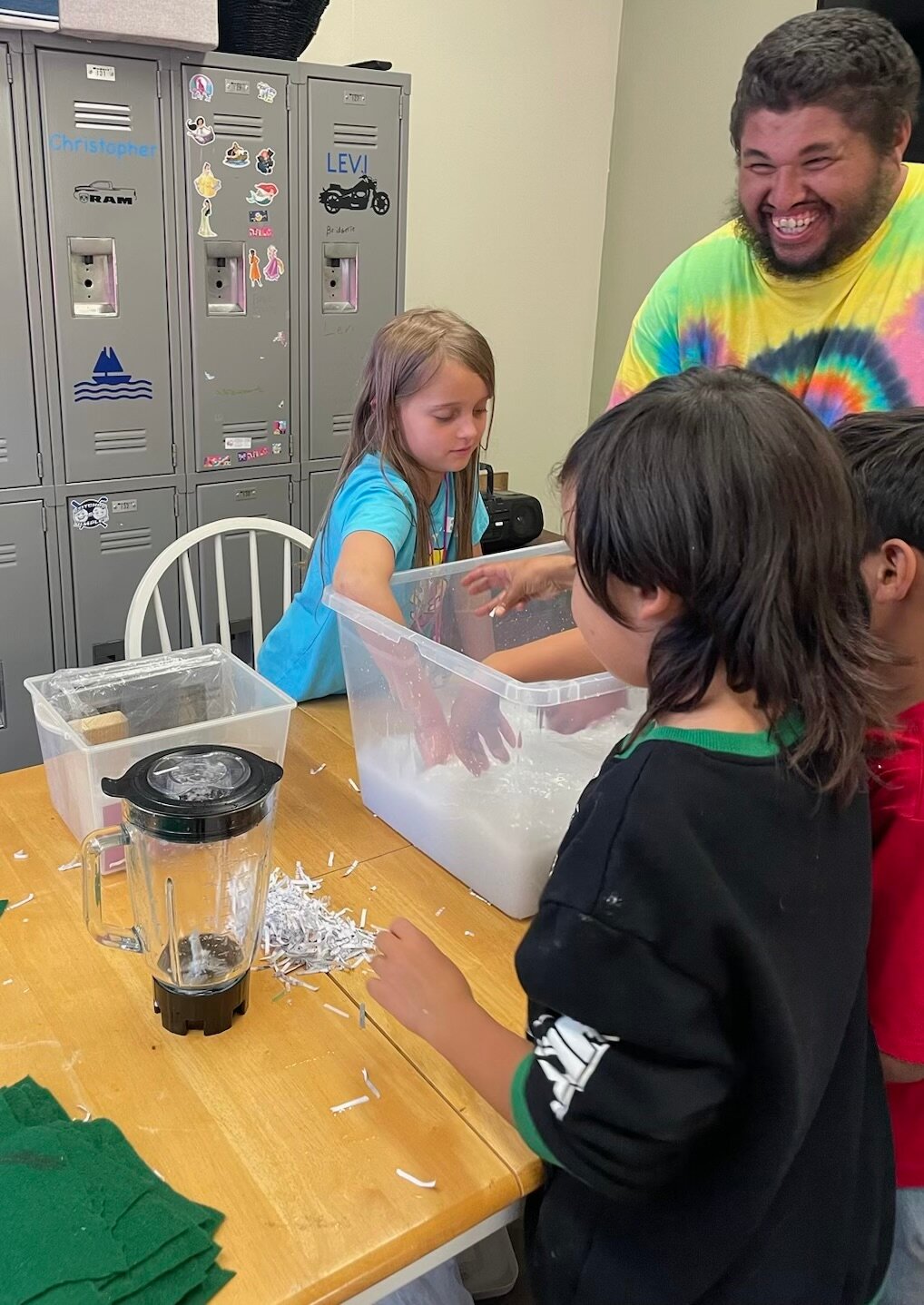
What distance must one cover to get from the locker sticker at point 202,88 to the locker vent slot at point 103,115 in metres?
0.17

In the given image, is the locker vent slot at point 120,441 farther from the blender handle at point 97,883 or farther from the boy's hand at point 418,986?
the boy's hand at point 418,986

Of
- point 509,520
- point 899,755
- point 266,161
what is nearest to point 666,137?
point 509,520

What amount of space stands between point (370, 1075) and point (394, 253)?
2.63 meters

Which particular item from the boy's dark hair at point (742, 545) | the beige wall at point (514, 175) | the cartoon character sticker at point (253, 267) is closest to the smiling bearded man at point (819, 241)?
the boy's dark hair at point (742, 545)

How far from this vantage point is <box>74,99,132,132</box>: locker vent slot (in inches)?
98.3

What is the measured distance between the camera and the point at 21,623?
8.98 ft

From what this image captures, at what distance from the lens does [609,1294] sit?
768 millimetres

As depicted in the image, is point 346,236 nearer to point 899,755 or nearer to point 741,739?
point 899,755

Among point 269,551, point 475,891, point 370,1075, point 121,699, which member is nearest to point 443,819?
point 475,891

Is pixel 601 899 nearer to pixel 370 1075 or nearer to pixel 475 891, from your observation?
pixel 370 1075

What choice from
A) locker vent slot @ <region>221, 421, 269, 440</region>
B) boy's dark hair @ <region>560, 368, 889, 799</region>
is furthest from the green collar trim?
locker vent slot @ <region>221, 421, 269, 440</region>

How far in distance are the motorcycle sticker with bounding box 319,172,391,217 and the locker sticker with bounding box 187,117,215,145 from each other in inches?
13.2

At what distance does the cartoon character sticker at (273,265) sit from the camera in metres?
2.84

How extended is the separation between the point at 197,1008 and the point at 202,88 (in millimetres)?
2417
